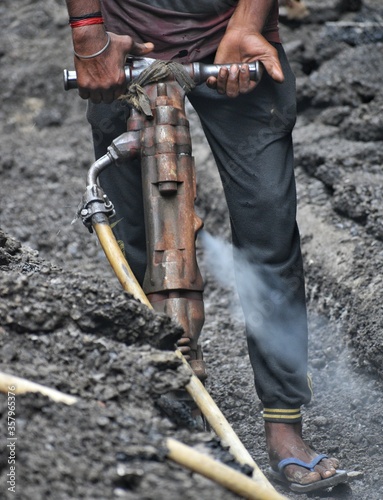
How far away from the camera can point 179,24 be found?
10.3 ft

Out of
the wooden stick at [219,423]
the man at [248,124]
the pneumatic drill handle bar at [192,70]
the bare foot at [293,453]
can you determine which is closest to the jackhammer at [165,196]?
the pneumatic drill handle bar at [192,70]

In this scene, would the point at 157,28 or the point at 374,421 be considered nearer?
the point at 157,28

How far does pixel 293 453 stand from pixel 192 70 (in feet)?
4.38

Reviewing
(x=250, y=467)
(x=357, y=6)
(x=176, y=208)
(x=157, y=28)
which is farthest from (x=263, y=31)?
(x=357, y=6)

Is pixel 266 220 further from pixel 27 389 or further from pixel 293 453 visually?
pixel 27 389

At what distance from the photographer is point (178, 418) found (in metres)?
2.47

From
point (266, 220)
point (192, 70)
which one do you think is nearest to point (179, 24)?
point (192, 70)

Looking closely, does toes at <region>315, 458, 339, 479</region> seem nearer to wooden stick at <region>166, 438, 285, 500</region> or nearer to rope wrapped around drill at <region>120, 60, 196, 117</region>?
wooden stick at <region>166, 438, 285, 500</region>

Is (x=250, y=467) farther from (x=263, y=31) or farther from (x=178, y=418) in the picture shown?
(x=263, y=31)

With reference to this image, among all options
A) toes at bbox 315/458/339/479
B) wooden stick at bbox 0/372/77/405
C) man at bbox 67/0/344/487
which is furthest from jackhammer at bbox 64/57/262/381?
wooden stick at bbox 0/372/77/405

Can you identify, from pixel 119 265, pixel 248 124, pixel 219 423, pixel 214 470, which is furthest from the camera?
pixel 248 124

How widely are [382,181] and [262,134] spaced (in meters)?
2.22

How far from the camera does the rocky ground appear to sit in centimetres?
205

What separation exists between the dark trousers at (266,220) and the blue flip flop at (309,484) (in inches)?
7.5
